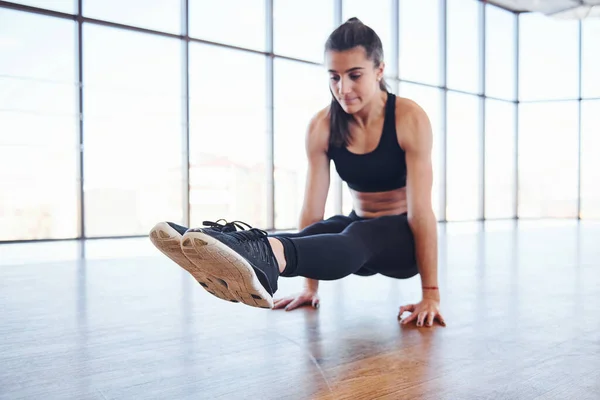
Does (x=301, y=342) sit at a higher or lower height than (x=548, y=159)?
lower

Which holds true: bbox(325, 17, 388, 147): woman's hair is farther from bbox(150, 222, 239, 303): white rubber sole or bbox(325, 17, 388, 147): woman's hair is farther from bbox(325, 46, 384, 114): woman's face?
bbox(150, 222, 239, 303): white rubber sole

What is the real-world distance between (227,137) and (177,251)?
17.0ft

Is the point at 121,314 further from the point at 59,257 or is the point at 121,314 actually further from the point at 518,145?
the point at 518,145

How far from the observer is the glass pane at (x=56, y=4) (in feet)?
16.0

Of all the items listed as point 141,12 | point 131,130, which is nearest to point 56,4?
point 141,12

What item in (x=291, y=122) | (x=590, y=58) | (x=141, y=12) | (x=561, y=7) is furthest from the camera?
(x=590, y=58)

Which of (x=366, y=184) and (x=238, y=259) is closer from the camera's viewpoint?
(x=238, y=259)

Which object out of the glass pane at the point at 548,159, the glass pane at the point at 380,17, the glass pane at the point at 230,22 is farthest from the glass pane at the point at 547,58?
the glass pane at the point at 230,22

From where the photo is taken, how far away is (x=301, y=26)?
22.1 ft

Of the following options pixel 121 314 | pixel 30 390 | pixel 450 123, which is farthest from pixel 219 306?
pixel 450 123

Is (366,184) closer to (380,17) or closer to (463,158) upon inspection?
(380,17)

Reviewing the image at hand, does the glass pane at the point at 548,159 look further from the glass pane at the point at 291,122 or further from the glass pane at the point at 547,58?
the glass pane at the point at 291,122

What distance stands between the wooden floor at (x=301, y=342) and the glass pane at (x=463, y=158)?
5822 mm

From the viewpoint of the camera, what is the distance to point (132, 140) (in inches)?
232
